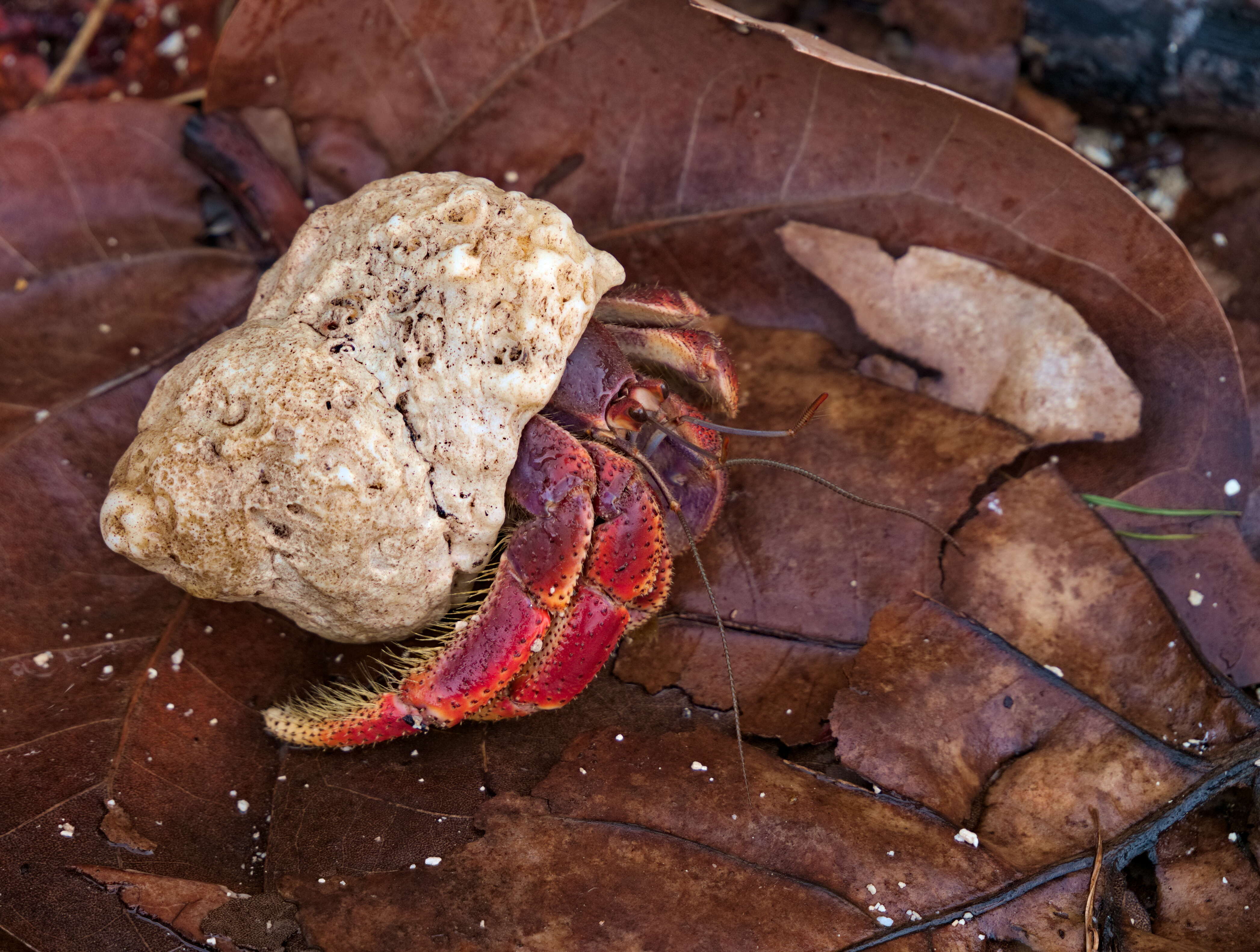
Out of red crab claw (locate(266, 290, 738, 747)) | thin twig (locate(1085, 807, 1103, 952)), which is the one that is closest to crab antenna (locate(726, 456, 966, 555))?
red crab claw (locate(266, 290, 738, 747))

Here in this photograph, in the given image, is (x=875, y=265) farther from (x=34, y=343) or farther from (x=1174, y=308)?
(x=34, y=343)

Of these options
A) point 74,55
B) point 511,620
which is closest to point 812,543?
point 511,620

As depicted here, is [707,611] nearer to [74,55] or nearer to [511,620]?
[511,620]

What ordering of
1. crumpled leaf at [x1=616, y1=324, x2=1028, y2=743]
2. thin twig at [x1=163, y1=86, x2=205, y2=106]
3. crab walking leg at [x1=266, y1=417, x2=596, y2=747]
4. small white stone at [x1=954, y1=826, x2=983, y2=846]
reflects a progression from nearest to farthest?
small white stone at [x1=954, y1=826, x2=983, y2=846] → crab walking leg at [x1=266, y1=417, x2=596, y2=747] → crumpled leaf at [x1=616, y1=324, x2=1028, y2=743] → thin twig at [x1=163, y1=86, x2=205, y2=106]

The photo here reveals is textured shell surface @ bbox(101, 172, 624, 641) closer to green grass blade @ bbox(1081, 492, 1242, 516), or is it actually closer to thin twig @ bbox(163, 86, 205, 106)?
thin twig @ bbox(163, 86, 205, 106)

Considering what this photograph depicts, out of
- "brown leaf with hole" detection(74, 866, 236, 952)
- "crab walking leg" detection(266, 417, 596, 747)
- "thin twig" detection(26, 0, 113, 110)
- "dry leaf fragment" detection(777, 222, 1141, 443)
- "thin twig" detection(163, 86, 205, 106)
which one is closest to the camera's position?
"brown leaf with hole" detection(74, 866, 236, 952)

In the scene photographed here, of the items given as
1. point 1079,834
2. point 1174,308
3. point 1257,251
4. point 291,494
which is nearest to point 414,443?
point 291,494

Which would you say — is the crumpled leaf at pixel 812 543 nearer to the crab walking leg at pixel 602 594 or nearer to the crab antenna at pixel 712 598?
the crab antenna at pixel 712 598
